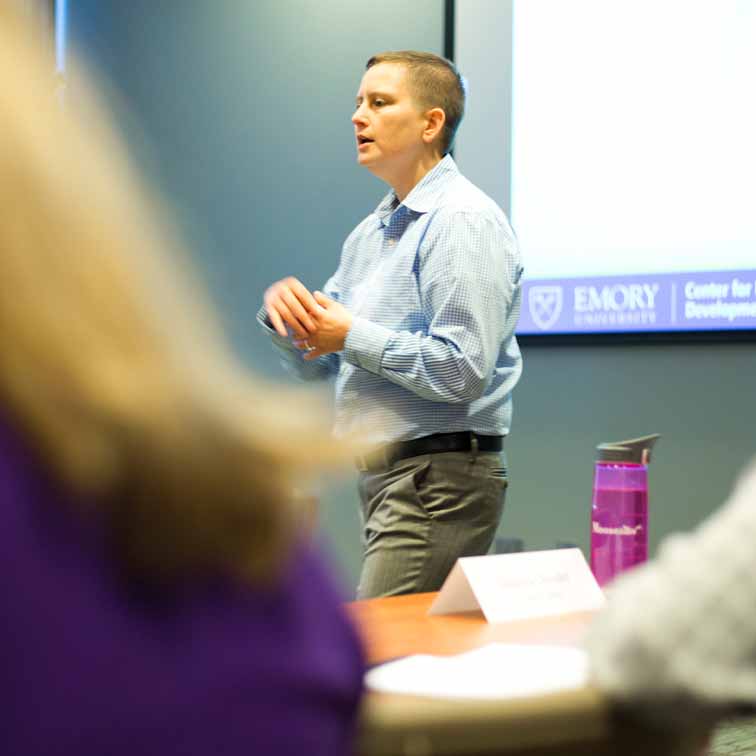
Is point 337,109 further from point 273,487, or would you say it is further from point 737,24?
point 273,487

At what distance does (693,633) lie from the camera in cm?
80

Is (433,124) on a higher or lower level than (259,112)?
lower

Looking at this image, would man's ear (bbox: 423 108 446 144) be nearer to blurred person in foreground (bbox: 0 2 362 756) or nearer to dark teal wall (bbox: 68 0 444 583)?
dark teal wall (bbox: 68 0 444 583)

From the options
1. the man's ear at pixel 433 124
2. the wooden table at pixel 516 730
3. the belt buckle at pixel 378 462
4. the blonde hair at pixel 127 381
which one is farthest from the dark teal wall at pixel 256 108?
the blonde hair at pixel 127 381

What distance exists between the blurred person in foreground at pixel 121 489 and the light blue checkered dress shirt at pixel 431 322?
161cm

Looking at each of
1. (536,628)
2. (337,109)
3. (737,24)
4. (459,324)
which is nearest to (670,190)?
(737,24)

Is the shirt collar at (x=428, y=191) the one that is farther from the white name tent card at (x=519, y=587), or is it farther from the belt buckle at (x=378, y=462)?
the white name tent card at (x=519, y=587)

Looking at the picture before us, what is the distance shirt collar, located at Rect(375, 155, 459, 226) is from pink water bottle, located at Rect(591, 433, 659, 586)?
2.77 ft

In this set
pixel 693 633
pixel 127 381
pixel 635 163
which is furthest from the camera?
pixel 635 163

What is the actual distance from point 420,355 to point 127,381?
171 centimetres

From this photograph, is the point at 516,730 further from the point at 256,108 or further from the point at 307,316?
the point at 256,108

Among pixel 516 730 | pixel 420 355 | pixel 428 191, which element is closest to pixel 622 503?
pixel 420 355

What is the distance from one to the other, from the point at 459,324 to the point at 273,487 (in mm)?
1705

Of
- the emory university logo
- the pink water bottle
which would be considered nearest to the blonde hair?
the pink water bottle
